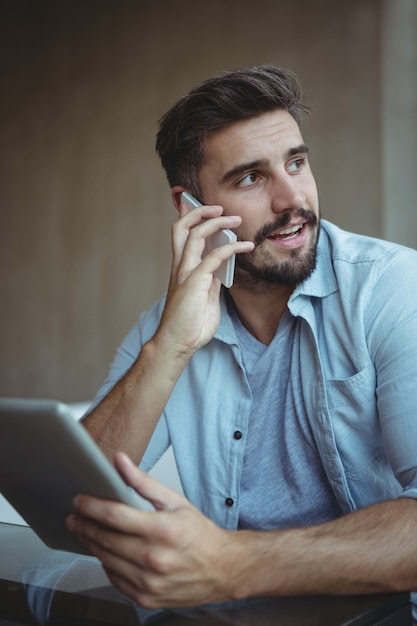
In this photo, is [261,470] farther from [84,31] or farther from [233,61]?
[84,31]

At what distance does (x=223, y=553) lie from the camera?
953 mm

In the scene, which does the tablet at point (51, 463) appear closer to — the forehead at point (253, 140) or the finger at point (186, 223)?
the finger at point (186, 223)

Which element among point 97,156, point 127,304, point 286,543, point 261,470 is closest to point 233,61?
point 97,156

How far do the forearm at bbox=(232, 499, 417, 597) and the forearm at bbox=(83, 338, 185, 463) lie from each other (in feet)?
1.75

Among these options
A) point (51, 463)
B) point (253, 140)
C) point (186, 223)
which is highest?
point (253, 140)

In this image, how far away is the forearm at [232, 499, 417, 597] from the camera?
0.98 metres

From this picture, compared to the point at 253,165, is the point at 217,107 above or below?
above

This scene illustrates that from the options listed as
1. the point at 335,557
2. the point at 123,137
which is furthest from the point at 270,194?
the point at 123,137

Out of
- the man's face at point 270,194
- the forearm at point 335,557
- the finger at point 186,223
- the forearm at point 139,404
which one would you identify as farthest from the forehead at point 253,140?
the forearm at point 335,557

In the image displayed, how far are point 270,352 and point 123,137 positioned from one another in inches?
170

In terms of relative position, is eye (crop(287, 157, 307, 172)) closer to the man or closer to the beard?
the man

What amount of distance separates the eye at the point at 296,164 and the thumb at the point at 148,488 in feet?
3.14

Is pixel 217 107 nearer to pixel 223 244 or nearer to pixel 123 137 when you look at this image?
pixel 223 244

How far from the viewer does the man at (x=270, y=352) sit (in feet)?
4.64
